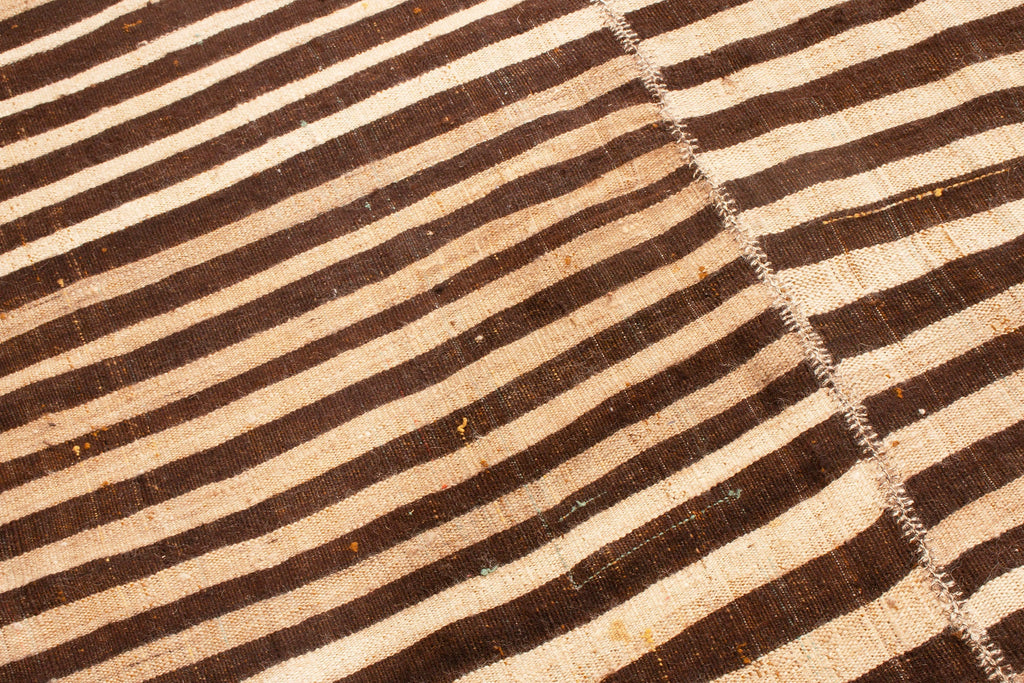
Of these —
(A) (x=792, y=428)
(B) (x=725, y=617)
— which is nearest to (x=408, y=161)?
(A) (x=792, y=428)

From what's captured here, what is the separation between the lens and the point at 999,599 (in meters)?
0.83

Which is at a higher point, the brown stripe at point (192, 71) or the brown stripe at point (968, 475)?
the brown stripe at point (192, 71)

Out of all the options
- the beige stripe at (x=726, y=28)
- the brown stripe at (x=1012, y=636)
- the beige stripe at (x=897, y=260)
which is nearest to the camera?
the brown stripe at (x=1012, y=636)

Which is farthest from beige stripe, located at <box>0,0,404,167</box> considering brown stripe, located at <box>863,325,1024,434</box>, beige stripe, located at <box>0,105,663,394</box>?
brown stripe, located at <box>863,325,1024,434</box>

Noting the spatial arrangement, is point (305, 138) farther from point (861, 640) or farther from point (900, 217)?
point (861, 640)

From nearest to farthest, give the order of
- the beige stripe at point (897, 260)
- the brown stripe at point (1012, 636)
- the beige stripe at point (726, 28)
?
the brown stripe at point (1012, 636), the beige stripe at point (897, 260), the beige stripe at point (726, 28)

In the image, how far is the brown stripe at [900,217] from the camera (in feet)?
3.08

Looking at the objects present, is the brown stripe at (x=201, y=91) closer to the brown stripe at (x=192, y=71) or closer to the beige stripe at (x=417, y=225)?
the brown stripe at (x=192, y=71)

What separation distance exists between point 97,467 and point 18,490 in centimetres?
11

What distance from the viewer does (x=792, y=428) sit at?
2.93 ft

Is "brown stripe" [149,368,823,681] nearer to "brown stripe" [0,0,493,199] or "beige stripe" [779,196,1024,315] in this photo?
"beige stripe" [779,196,1024,315]

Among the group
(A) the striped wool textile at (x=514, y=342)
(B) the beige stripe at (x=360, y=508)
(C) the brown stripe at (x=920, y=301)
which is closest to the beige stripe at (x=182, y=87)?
(A) the striped wool textile at (x=514, y=342)

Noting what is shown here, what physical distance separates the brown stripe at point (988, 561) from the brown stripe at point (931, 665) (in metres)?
0.07

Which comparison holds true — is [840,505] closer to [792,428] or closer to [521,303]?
[792,428]
